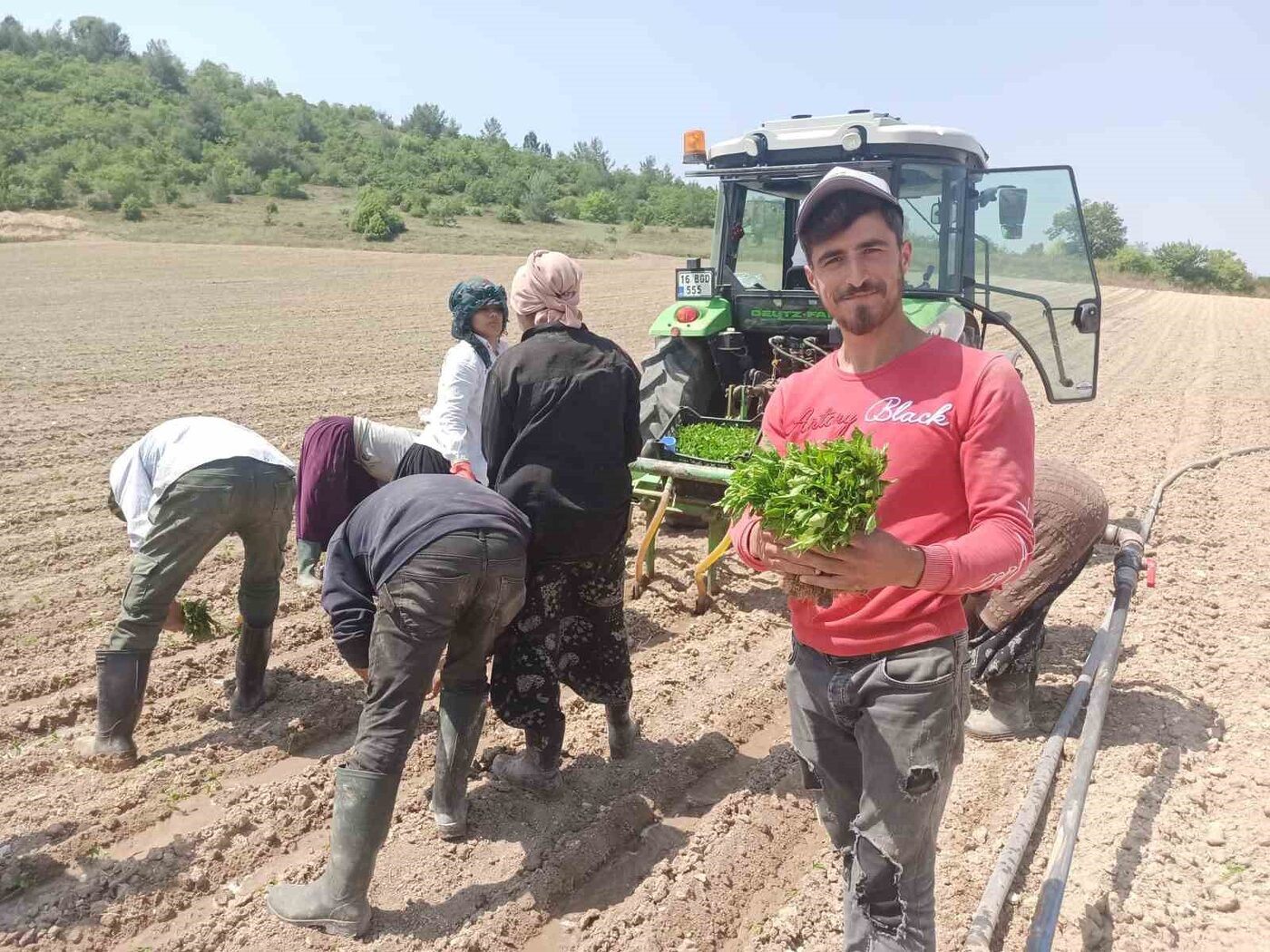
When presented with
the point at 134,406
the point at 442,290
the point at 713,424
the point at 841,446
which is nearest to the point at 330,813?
the point at 841,446

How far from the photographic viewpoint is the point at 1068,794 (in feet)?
9.20

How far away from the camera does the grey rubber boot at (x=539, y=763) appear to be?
331 centimetres

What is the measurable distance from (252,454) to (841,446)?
257 centimetres

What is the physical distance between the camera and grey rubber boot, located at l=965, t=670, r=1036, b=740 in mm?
3654

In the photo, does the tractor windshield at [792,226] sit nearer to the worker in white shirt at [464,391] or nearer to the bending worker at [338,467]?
the worker in white shirt at [464,391]

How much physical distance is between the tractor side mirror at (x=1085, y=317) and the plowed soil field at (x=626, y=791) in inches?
54.5

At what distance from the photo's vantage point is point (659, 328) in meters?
6.20

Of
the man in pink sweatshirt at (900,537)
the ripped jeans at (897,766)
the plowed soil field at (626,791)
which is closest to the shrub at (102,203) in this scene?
the plowed soil field at (626,791)

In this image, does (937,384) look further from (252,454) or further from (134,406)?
(134,406)

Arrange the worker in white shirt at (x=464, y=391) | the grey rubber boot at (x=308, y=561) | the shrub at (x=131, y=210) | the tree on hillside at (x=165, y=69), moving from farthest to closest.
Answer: the tree on hillside at (x=165, y=69) → the shrub at (x=131, y=210) → the grey rubber boot at (x=308, y=561) → the worker in white shirt at (x=464, y=391)

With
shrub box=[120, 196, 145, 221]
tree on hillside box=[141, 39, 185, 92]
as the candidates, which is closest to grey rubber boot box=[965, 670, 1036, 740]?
shrub box=[120, 196, 145, 221]

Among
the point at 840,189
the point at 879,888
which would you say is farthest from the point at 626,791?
the point at 840,189

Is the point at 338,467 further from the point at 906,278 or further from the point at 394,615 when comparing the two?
the point at 906,278

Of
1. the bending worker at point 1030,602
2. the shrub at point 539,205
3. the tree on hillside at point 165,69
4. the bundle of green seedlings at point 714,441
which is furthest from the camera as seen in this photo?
the tree on hillside at point 165,69
